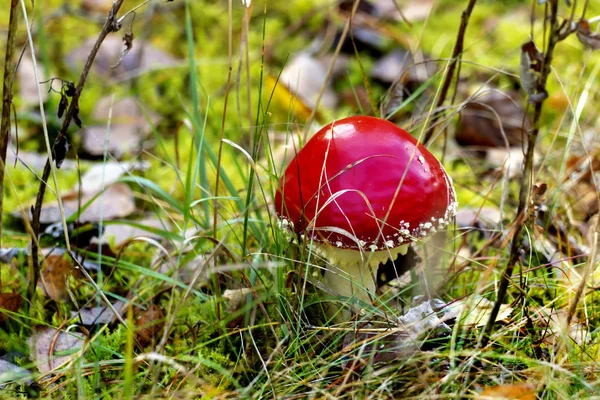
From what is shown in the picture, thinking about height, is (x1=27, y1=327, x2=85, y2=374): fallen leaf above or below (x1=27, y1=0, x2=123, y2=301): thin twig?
below

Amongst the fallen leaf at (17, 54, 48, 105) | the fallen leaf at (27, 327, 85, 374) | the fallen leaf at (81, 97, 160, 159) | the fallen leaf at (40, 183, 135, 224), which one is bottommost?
the fallen leaf at (27, 327, 85, 374)

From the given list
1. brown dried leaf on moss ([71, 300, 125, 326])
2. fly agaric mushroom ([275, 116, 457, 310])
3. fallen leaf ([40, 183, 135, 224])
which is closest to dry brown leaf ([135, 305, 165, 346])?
brown dried leaf on moss ([71, 300, 125, 326])

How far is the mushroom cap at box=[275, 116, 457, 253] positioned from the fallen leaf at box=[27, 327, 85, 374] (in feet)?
2.24

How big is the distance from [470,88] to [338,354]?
2.38 m

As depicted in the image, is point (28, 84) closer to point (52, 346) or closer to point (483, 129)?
point (52, 346)

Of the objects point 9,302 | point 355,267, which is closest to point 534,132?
point 355,267

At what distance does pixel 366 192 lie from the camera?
1567 millimetres

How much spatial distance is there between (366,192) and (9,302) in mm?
1092

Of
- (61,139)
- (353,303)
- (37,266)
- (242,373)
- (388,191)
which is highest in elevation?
(61,139)

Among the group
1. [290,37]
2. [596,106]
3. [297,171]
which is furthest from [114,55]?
[596,106]

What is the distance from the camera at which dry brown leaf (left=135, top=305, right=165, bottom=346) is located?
5.90 feet

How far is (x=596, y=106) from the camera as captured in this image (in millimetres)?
3201

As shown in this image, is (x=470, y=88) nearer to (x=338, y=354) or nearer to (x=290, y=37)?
(x=290, y=37)

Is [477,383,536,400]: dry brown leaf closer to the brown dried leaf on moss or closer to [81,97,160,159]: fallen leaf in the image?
the brown dried leaf on moss
